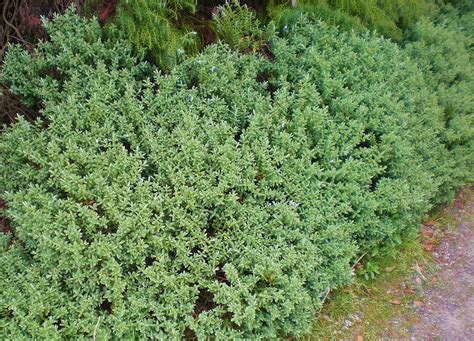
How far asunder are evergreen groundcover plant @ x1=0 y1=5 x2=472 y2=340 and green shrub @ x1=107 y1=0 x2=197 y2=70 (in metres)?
0.12

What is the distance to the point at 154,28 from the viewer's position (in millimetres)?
3391

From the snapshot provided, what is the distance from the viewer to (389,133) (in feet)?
11.9

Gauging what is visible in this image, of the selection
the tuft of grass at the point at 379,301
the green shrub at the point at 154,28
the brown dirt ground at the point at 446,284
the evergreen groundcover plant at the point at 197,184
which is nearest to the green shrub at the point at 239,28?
the evergreen groundcover plant at the point at 197,184

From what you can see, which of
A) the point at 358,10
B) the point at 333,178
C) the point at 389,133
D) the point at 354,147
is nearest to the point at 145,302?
the point at 333,178

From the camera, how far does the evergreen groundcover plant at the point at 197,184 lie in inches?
106

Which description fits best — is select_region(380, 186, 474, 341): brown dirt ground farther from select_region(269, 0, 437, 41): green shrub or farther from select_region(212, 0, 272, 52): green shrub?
select_region(212, 0, 272, 52): green shrub

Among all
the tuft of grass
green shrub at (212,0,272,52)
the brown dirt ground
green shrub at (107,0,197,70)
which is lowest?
the tuft of grass

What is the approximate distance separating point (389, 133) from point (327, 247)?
3.44 feet

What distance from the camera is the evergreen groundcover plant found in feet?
8.82

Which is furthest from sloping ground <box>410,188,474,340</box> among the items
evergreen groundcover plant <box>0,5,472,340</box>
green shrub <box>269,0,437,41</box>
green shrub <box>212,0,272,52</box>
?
green shrub <box>212,0,272,52</box>

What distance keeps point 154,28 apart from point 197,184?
45.6 inches

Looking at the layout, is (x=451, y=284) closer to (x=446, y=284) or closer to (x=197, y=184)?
(x=446, y=284)

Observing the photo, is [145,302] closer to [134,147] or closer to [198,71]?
[134,147]

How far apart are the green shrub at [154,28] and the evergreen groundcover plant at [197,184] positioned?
12cm
